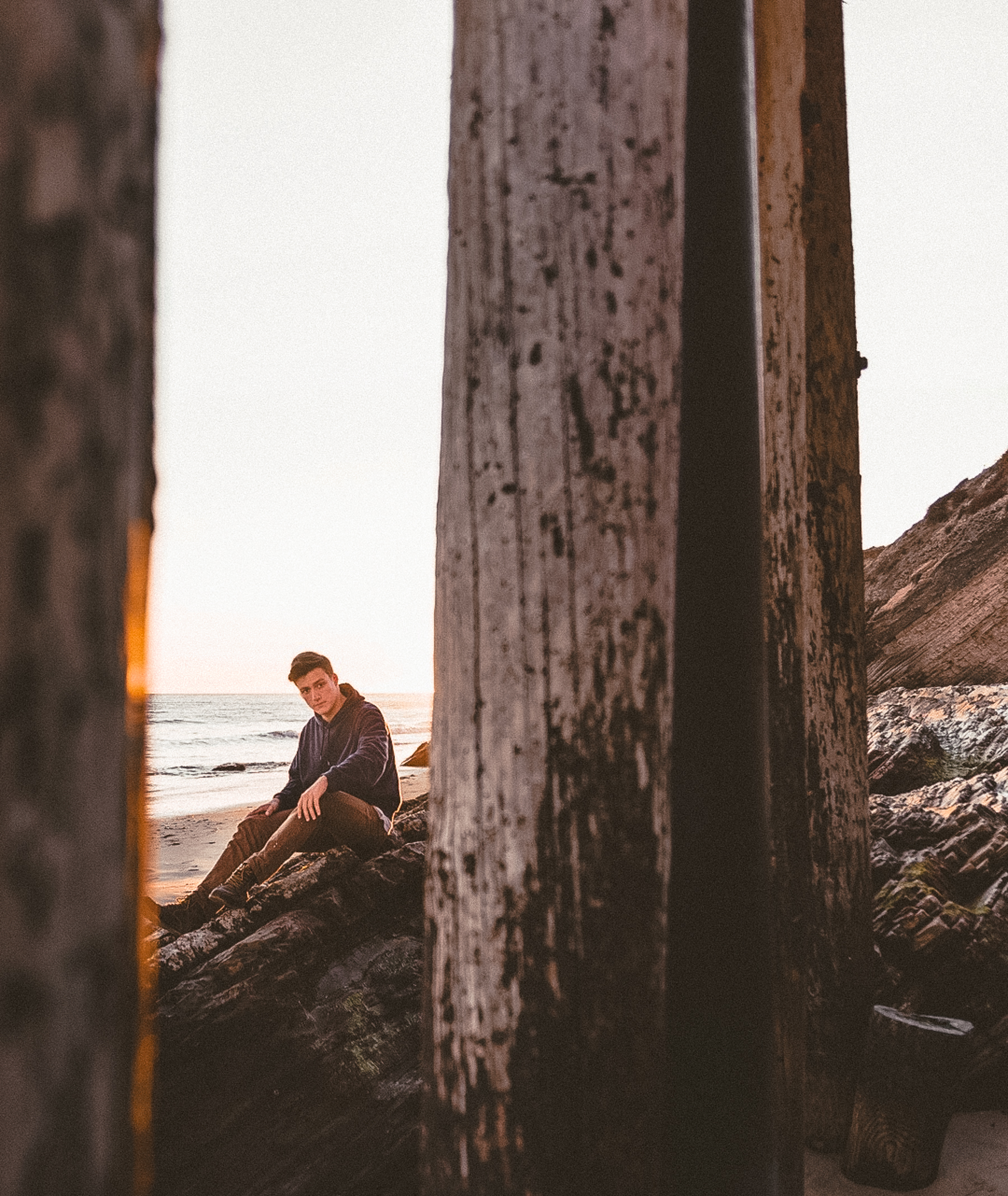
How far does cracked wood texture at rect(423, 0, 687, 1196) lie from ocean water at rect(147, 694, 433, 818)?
5.27 ft

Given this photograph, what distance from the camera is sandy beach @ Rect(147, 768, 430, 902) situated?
29.7ft

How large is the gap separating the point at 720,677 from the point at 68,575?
0.92m

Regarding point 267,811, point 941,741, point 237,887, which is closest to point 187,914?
point 237,887

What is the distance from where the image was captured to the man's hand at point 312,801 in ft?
14.2

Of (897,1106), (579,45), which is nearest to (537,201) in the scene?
(579,45)

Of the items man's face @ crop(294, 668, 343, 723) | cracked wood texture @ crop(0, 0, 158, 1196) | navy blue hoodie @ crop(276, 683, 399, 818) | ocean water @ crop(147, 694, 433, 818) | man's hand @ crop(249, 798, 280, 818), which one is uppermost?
cracked wood texture @ crop(0, 0, 158, 1196)

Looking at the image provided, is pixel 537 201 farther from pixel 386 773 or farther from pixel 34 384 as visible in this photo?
pixel 386 773

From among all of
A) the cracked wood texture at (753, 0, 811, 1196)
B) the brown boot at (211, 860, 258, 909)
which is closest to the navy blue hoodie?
the brown boot at (211, 860, 258, 909)

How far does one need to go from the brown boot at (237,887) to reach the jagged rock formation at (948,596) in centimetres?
489

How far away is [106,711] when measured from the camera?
1.53 feet

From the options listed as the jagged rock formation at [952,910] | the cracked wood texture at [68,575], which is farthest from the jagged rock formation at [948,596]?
the cracked wood texture at [68,575]

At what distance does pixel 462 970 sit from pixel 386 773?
377 cm

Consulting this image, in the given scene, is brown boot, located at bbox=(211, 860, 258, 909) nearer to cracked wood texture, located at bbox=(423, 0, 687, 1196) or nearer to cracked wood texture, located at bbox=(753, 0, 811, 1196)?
cracked wood texture, located at bbox=(753, 0, 811, 1196)

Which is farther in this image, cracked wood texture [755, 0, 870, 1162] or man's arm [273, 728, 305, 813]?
man's arm [273, 728, 305, 813]
